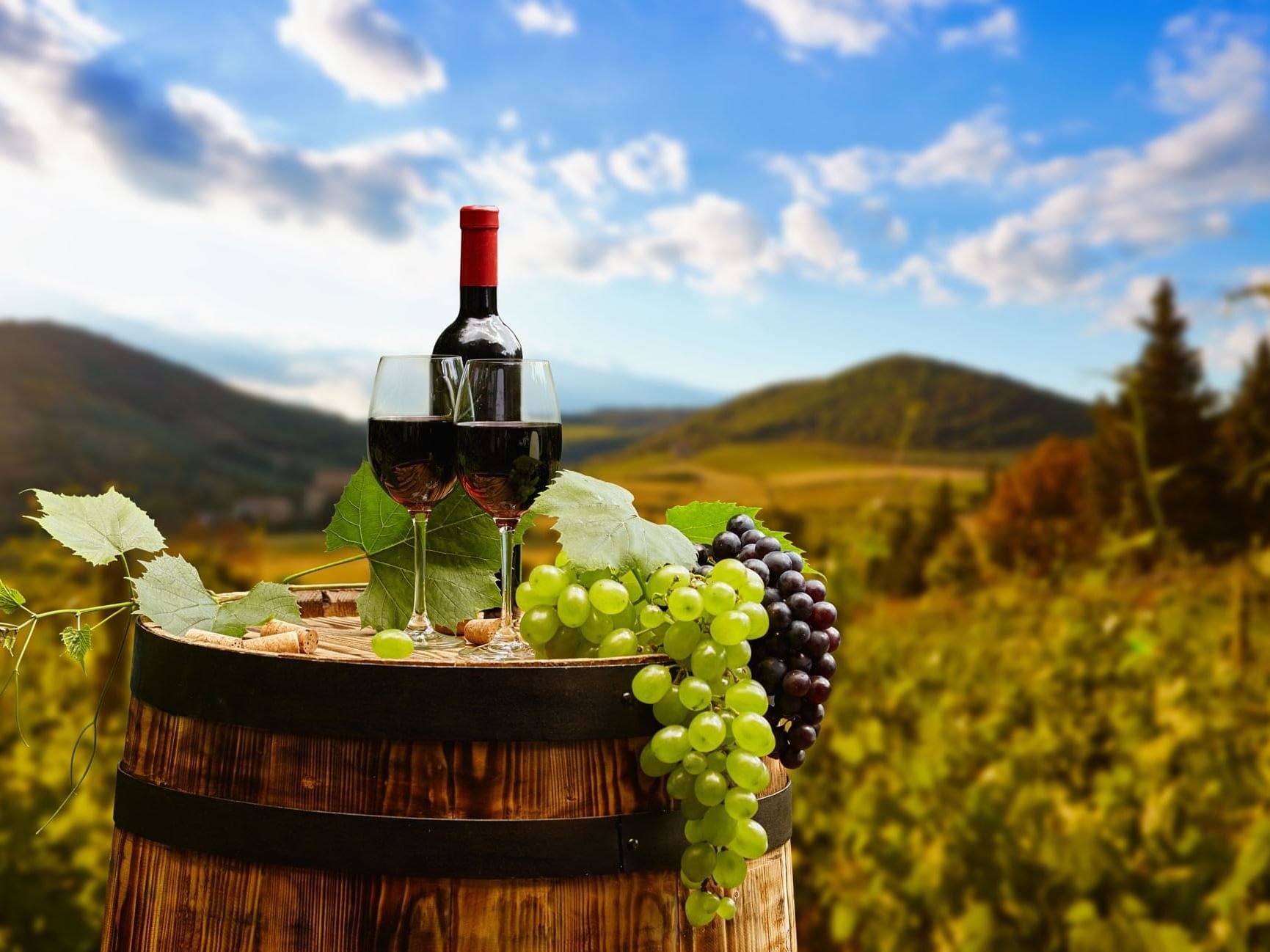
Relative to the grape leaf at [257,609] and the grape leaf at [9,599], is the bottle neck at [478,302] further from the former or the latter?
the grape leaf at [9,599]

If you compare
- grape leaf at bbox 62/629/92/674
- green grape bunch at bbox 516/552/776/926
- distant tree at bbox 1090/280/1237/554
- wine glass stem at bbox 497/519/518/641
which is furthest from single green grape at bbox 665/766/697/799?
distant tree at bbox 1090/280/1237/554

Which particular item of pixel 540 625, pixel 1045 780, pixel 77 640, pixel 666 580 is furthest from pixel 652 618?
pixel 1045 780

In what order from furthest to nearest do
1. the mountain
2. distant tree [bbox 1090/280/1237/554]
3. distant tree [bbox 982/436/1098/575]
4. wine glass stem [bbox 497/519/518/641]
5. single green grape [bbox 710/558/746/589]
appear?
1. the mountain
2. distant tree [bbox 982/436/1098/575]
3. distant tree [bbox 1090/280/1237/554]
4. wine glass stem [bbox 497/519/518/641]
5. single green grape [bbox 710/558/746/589]

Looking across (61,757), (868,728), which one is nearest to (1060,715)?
(868,728)

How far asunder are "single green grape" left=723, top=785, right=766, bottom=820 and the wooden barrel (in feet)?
0.25

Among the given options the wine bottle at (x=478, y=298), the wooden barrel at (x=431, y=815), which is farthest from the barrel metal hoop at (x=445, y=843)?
the wine bottle at (x=478, y=298)

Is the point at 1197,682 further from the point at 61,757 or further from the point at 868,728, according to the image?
the point at 61,757

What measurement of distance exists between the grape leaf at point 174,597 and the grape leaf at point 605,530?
0.56 metres

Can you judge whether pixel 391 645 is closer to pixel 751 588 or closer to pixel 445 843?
pixel 445 843

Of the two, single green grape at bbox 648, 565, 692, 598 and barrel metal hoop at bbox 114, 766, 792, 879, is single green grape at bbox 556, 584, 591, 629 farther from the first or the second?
barrel metal hoop at bbox 114, 766, 792, 879

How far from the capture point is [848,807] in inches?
148

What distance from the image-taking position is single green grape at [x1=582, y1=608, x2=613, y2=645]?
156cm

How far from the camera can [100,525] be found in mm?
1780

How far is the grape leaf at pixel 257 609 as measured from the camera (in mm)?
1760
